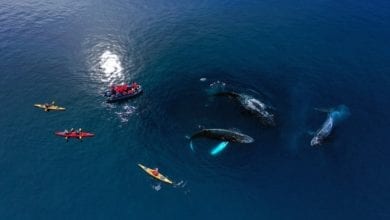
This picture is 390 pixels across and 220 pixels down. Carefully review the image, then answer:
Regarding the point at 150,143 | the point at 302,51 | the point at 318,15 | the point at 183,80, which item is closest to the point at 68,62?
the point at 183,80

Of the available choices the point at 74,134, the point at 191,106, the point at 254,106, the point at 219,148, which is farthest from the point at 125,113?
the point at 254,106

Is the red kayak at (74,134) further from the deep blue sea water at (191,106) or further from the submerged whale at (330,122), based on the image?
the submerged whale at (330,122)

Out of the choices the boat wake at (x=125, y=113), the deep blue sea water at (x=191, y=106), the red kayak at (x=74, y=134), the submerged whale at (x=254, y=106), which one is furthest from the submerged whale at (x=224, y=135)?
the red kayak at (x=74, y=134)

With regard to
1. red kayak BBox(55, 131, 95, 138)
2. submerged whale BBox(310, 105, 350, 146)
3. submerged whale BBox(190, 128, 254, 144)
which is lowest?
red kayak BBox(55, 131, 95, 138)

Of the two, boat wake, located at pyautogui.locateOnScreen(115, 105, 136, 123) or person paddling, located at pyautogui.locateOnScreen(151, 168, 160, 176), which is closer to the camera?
person paddling, located at pyautogui.locateOnScreen(151, 168, 160, 176)

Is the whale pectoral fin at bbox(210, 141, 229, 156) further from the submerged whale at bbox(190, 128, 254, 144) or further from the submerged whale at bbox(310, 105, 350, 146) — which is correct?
the submerged whale at bbox(310, 105, 350, 146)

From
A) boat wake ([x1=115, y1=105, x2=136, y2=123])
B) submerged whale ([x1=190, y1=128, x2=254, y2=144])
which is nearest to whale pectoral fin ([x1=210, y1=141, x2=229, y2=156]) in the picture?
submerged whale ([x1=190, y1=128, x2=254, y2=144])
